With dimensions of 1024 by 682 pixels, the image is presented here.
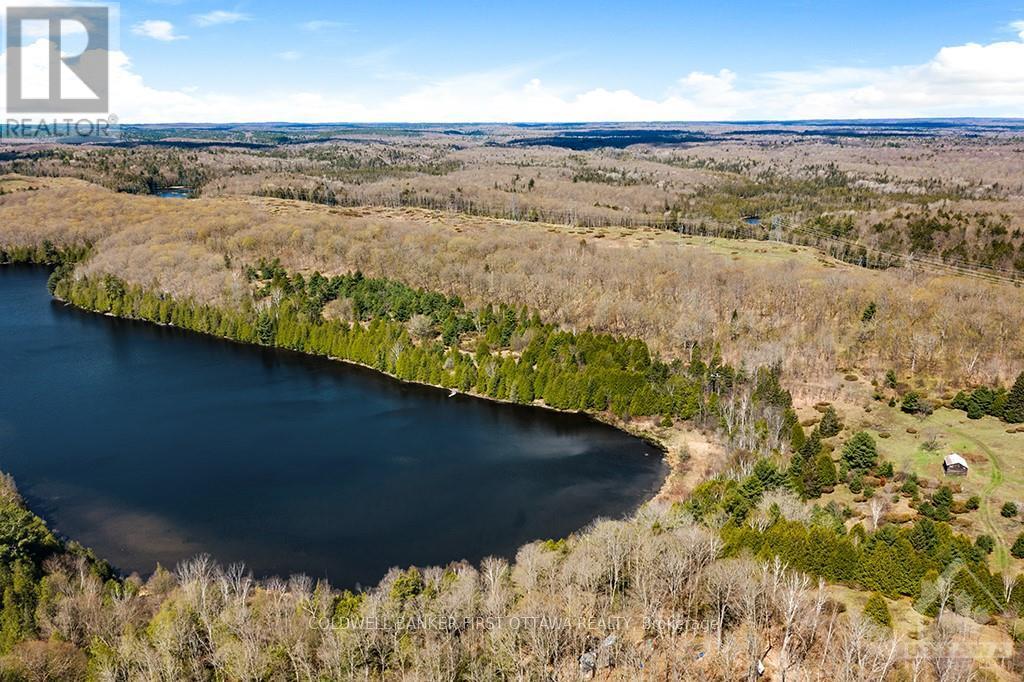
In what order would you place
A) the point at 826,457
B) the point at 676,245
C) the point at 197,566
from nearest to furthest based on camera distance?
the point at 197,566 < the point at 826,457 < the point at 676,245

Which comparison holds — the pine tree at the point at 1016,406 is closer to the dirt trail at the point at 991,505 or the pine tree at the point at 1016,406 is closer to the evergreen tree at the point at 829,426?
the dirt trail at the point at 991,505

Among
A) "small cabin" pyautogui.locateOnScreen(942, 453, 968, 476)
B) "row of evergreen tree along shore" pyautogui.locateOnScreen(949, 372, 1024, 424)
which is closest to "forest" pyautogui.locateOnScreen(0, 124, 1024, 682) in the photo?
"row of evergreen tree along shore" pyautogui.locateOnScreen(949, 372, 1024, 424)

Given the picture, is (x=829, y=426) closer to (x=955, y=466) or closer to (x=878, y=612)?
(x=955, y=466)

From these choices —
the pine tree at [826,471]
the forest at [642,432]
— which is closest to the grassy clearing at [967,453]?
the forest at [642,432]

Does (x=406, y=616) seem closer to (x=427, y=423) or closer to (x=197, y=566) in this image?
(x=197, y=566)

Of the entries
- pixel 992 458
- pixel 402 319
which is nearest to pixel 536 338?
pixel 402 319
